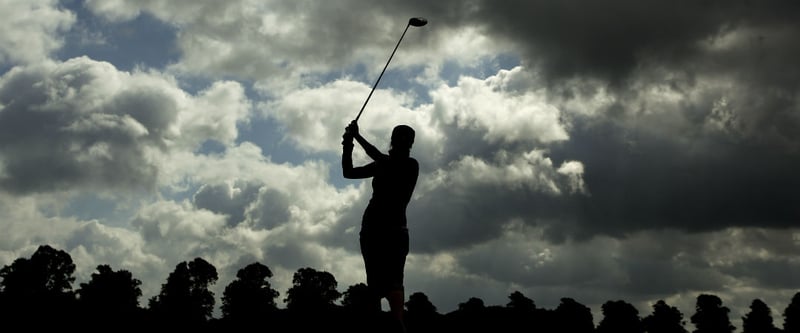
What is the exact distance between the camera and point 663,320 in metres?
135

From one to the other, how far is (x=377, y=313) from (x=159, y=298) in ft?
384

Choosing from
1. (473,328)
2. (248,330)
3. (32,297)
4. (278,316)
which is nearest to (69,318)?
(32,297)

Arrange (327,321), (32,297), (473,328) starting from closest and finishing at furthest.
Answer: (32,297) → (327,321) → (473,328)

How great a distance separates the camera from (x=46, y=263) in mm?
107812

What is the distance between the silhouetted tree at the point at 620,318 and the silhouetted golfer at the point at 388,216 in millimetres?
123588

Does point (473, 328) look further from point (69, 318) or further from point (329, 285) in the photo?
point (329, 285)

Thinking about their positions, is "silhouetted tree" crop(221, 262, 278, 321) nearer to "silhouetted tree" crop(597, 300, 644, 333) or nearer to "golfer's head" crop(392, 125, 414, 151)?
"silhouetted tree" crop(597, 300, 644, 333)

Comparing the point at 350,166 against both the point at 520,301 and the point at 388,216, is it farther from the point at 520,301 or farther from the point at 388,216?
the point at 520,301

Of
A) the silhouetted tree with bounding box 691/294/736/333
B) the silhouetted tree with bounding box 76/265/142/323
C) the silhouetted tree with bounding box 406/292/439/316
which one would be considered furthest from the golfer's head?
the silhouetted tree with bounding box 691/294/736/333

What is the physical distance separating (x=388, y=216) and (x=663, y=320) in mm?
137769

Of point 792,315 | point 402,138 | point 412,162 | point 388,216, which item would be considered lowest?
point 388,216

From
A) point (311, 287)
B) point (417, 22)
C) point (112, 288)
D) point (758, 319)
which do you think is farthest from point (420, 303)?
point (417, 22)

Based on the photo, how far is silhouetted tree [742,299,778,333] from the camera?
132375 millimetres

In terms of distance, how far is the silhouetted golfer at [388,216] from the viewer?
1002 cm
